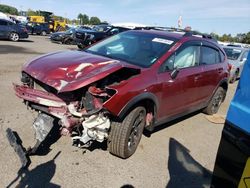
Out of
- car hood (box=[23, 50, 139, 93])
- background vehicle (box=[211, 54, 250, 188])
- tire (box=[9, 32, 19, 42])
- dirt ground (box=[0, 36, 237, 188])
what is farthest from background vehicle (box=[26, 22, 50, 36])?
background vehicle (box=[211, 54, 250, 188])

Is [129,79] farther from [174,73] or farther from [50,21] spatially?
[50,21]

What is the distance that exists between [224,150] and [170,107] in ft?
9.56

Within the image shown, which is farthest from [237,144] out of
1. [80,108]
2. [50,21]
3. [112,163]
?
[50,21]

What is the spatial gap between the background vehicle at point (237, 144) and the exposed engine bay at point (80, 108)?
1919 millimetres

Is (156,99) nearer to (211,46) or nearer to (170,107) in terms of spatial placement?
(170,107)

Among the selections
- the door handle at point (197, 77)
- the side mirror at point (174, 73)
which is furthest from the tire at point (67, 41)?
the side mirror at point (174, 73)

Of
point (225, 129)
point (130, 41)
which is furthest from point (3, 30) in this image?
point (225, 129)

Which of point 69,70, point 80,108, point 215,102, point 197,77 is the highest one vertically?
point 69,70

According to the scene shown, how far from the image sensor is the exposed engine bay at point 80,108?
3727 mm

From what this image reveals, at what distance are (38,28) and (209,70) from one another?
30.7 m

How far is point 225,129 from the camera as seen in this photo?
6.75 ft

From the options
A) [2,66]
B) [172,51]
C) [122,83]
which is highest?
[172,51]

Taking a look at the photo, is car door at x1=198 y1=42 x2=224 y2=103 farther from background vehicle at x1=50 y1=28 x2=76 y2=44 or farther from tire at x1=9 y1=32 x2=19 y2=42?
tire at x1=9 y1=32 x2=19 y2=42

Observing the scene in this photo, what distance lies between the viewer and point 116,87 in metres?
3.77
